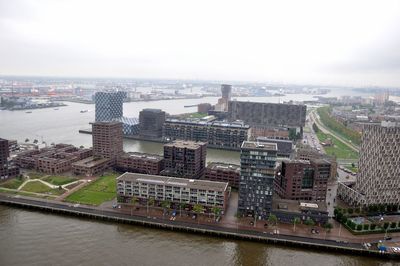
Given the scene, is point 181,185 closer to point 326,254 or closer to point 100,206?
point 100,206

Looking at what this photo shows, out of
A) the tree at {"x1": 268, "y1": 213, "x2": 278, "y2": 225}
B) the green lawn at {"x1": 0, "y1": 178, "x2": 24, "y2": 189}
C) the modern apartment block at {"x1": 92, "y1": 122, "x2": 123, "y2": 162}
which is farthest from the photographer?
the modern apartment block at {"x1": 92, "y1": 122, "x2": 123, "y2": 162}

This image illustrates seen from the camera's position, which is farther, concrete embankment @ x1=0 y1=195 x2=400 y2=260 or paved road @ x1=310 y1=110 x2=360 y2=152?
paved road @ x1=310 y1=110 x2=360 y2=152

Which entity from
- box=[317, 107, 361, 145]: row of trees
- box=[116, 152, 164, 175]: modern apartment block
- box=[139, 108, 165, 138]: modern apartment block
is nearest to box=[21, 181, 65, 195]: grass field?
box=[116, 152, 164, 175]: modern apartment block

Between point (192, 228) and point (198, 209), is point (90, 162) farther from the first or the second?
point (192, 228)

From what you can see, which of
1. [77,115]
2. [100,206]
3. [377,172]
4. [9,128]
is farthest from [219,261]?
[77,115]

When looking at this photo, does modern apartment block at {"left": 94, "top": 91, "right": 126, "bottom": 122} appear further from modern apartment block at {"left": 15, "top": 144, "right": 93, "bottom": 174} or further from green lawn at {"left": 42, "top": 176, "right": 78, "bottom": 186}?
green lawn at {"left": 42, "top": 176, "right": 78, "bottom": 186}

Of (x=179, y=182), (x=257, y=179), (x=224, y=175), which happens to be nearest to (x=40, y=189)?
(x=179, y=182)

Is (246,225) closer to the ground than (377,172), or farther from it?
closer to the ground

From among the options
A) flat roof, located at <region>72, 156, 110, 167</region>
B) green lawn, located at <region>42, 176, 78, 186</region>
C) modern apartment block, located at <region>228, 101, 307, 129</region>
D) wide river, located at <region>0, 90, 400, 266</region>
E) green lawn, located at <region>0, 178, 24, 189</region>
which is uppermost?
modern apartment block, located at <region>228, 101, 307, 129</region>
